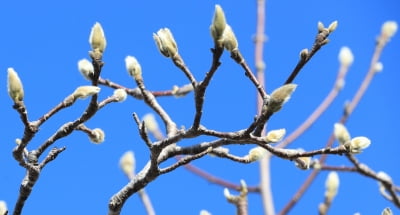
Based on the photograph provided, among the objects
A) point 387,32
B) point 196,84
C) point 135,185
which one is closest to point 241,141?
point 196,84

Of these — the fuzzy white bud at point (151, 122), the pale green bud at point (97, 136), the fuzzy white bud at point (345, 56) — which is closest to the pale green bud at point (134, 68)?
the pale green bud at point (97, 136)

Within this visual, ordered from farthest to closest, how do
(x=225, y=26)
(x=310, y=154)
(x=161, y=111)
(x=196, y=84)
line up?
(x=161, y=111)
(x=310, y=154)
(x=196, y=84)
(x=225, y=26)

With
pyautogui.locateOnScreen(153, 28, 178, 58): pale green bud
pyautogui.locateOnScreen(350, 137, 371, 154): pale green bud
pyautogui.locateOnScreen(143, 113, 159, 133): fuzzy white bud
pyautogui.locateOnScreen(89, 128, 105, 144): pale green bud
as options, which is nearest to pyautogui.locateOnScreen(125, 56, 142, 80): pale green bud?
pyautogui.locateOnScreen(89, 128, 105, 144): pale green bud

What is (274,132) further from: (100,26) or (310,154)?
(100,26)

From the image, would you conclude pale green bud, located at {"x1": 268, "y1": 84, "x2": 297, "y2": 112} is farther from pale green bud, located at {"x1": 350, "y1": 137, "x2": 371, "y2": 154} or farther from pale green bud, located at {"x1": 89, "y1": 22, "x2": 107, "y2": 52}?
pale green bud, located at {"x1": 89, "y1": 22, "x2": 107, "y2": 52}

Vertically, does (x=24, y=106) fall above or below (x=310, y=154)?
above

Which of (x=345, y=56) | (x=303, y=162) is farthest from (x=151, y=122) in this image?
(x=303, y=162)

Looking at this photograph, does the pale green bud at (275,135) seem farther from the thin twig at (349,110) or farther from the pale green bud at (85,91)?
the thin twig at (349,110)
